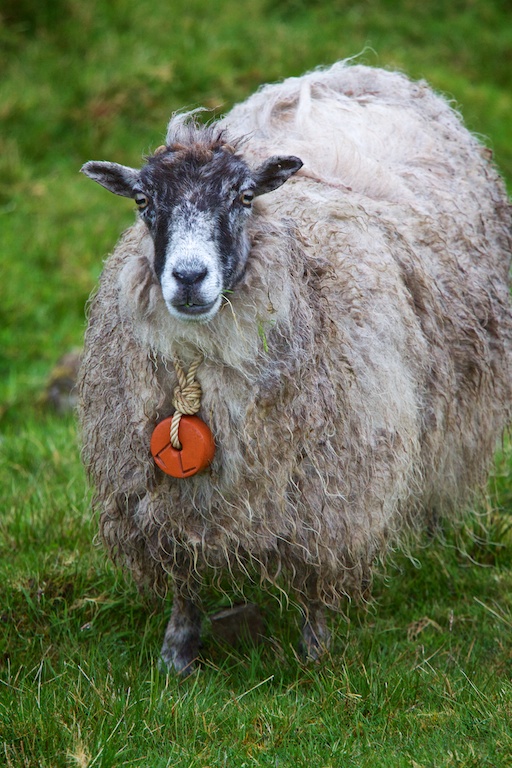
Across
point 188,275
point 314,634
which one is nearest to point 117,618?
point 314,634

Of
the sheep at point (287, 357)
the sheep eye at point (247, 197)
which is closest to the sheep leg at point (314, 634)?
the sheep at point (287, 357)

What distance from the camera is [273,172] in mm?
2977

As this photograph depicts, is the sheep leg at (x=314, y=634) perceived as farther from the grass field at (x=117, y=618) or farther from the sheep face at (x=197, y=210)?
the sheep face at (x=197, y=210)

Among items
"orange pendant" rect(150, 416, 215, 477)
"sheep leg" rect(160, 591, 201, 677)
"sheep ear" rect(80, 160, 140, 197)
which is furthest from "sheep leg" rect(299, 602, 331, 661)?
"sheep ear" rect(80, 160, 140, 197)

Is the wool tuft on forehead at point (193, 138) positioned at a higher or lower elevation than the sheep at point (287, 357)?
higher

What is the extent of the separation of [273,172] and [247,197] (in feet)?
0.41

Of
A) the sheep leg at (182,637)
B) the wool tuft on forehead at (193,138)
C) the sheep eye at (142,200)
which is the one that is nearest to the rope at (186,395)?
the sheep eye at (142,200)

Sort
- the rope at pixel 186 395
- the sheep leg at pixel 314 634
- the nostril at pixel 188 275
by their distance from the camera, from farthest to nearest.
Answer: the sheep leg at pixel 314 634 → the rope at pixel 186 395 → the nostril at pixel 188 275

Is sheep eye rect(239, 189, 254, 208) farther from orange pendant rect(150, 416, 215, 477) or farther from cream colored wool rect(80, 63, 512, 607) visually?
orange pendant rect(150, 416, 215, 477)

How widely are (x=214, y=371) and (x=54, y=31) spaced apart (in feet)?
20.9

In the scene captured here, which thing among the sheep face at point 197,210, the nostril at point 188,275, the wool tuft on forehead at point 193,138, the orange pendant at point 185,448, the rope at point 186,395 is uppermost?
the wool tuft on forehead at point 193,138

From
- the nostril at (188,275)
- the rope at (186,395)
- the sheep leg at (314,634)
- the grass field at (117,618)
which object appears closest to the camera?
the nostril at (188,275)

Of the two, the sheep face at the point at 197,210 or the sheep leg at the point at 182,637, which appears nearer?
the sheep face at the point at 197,210

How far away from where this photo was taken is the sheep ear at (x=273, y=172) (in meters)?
2.96
